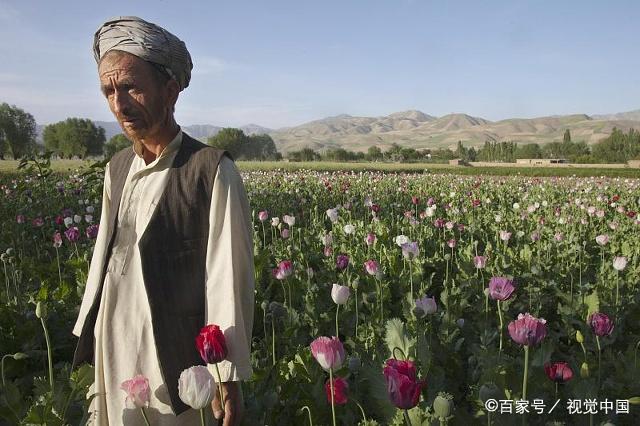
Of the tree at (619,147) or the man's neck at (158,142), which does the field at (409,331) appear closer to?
the man's neck at (158,142)

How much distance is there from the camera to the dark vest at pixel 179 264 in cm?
190

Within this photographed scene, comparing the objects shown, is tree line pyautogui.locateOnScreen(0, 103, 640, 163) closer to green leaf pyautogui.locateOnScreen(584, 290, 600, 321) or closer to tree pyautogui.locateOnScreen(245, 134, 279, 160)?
tree pyautogui.locateOnScreen(245, 134, 279, 160)

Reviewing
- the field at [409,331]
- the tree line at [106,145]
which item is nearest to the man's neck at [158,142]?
the field at [409,331]

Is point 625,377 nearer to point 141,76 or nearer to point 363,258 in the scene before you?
point 141,76

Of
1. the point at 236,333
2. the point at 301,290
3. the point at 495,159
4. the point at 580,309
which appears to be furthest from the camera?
the point at 495,159

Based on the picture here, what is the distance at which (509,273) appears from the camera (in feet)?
17.7

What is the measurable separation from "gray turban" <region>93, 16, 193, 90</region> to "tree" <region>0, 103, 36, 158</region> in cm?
7932

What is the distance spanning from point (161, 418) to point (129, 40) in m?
1.46

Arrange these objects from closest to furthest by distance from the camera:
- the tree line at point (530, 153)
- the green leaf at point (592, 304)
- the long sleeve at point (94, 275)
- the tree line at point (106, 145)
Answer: the long sleeve at point (94, 275), the green leaf at point (592, 304), the tree line at point (106, 145), the tree line at point (530, 153)

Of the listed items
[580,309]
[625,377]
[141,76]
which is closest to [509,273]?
[580,309]

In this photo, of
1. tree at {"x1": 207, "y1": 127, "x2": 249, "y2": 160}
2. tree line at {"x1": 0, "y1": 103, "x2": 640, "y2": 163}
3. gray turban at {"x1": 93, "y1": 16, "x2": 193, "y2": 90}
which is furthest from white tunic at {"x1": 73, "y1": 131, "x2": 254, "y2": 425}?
tree at {"x1": 207, "y1": 127, "x2": 249, "y2": 160}

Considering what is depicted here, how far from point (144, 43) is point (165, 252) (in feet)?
2.59

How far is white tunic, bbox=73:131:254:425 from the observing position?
6.01 ft

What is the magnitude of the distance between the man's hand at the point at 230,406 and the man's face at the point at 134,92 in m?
1.03
